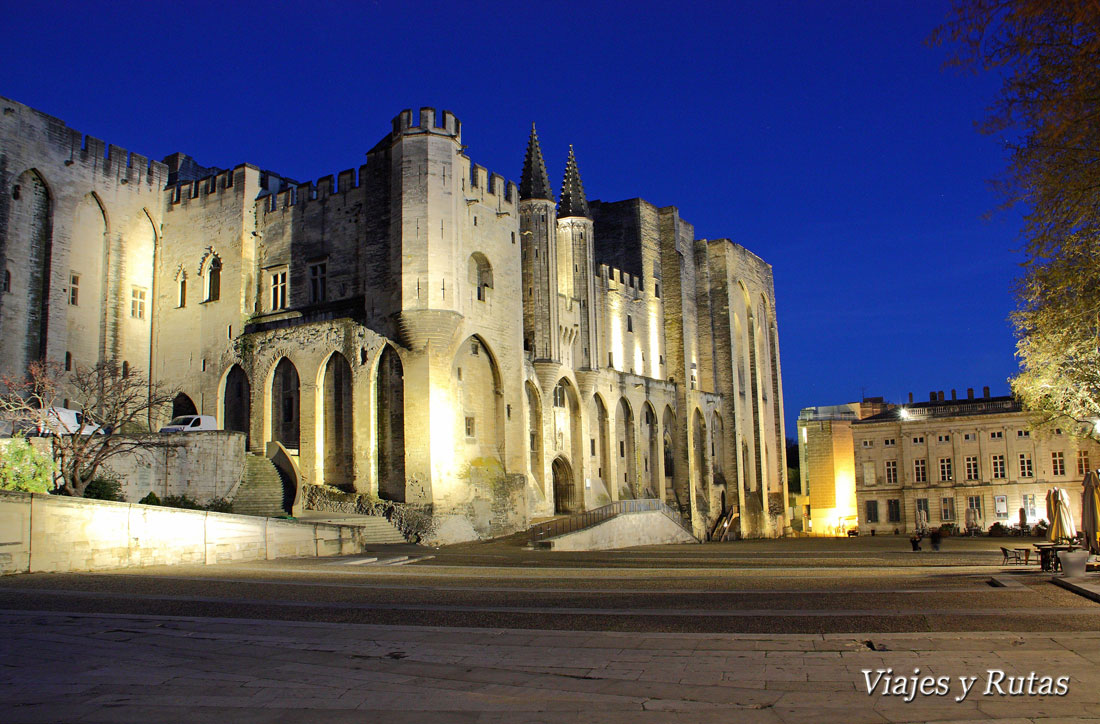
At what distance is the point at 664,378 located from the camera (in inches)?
2005

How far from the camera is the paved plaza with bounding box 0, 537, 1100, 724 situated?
6473mm

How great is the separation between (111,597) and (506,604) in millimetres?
5472

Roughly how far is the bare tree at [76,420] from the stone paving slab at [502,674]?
13.9 m

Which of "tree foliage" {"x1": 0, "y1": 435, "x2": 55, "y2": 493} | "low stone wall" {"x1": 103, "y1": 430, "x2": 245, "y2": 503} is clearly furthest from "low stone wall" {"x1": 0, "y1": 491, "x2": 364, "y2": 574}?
"low stone wall" {"x1": 103, "y1": 430, "x2": 245, "y2": 503}

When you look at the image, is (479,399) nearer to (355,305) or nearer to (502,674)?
(355,305)

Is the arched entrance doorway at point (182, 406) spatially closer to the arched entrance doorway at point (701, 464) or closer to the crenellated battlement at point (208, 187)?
the crenellated battlement at point (208, 187)

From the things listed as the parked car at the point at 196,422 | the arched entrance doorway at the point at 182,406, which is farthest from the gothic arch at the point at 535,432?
the arched entrance doorway at the point at 182,406

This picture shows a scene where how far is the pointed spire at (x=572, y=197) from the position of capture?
137ft

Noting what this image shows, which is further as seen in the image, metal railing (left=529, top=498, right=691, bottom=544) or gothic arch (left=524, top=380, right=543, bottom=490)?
gothic arch (left=524, top=380, right=543, bottom=490)

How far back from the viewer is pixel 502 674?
7570mm

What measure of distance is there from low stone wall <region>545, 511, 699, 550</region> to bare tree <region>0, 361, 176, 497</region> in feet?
41.3

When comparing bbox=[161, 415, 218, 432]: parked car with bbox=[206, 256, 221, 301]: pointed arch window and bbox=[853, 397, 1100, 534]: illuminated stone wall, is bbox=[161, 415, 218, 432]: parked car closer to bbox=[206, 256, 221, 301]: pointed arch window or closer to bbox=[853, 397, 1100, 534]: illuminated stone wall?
bbox=[206, 256, 221, 301]: pointed arch window

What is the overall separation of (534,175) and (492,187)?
3.97 m

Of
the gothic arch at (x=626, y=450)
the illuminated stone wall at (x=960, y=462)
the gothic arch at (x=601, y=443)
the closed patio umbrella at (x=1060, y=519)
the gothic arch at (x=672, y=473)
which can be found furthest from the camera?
the illuminated stone wall at (x=960, y=462)
